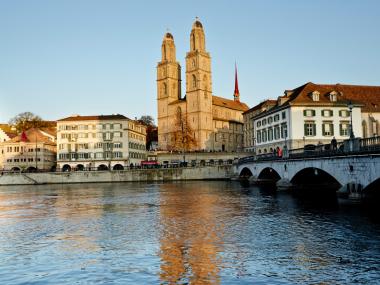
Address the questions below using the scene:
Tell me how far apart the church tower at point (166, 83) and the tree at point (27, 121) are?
1600 inches

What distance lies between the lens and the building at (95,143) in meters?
110

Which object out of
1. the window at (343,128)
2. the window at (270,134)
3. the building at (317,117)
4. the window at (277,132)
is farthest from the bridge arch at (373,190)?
the window at (270,134)

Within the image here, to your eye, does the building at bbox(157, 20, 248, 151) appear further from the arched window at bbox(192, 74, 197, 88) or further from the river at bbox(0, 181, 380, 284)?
the river at bbox(0, 181, 380, 284)

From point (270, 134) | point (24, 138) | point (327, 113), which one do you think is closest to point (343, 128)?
point (327, 113)

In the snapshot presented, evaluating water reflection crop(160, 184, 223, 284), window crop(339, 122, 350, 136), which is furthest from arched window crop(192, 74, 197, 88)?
water reflection crop(160, 184, 223, 284)

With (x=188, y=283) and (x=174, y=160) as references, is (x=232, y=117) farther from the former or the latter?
(x=188, y=283)

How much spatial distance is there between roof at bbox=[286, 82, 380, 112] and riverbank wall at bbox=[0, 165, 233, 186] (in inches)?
926

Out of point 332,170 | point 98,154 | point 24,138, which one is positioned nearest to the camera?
point 332,170

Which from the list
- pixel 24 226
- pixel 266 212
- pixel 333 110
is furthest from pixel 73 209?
pixel 333 110

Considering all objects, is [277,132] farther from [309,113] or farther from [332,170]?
[332,170]

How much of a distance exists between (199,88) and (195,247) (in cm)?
11810

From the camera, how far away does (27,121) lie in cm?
14625

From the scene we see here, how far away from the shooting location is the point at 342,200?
102 ft

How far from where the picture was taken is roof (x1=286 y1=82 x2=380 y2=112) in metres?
73.1
